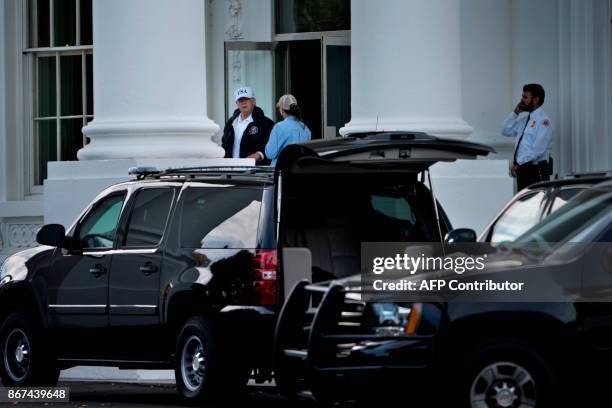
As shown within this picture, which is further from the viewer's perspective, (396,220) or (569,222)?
(396,220)

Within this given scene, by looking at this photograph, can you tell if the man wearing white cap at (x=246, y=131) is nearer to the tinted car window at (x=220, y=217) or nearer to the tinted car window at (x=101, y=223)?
the tinted car window at (x=101, y=223)

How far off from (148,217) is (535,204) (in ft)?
11.7

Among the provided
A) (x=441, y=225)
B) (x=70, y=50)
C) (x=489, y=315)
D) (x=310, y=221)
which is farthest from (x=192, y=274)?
(x=70, y=50)

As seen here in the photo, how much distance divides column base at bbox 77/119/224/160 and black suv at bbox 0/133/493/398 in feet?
12.4

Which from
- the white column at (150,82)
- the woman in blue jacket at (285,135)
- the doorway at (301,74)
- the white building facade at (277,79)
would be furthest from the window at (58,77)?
the woman in blue jacket at (285,135)

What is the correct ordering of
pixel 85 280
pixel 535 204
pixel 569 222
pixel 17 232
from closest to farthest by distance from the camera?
pixel 569 222, pixel 535 204, pixel 85 280, pixel 17 232

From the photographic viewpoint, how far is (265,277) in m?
11.6

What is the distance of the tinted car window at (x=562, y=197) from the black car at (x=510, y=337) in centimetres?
27

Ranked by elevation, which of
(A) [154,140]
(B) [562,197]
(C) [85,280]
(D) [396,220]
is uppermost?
(A) [154,140]

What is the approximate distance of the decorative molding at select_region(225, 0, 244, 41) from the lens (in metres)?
22.0

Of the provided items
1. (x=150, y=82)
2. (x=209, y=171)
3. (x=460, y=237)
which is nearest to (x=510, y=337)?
(x=460, y=237)

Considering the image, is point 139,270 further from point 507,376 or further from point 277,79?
point 277,79

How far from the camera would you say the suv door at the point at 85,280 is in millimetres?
13062

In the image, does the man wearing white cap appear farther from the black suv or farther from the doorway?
the black suv
